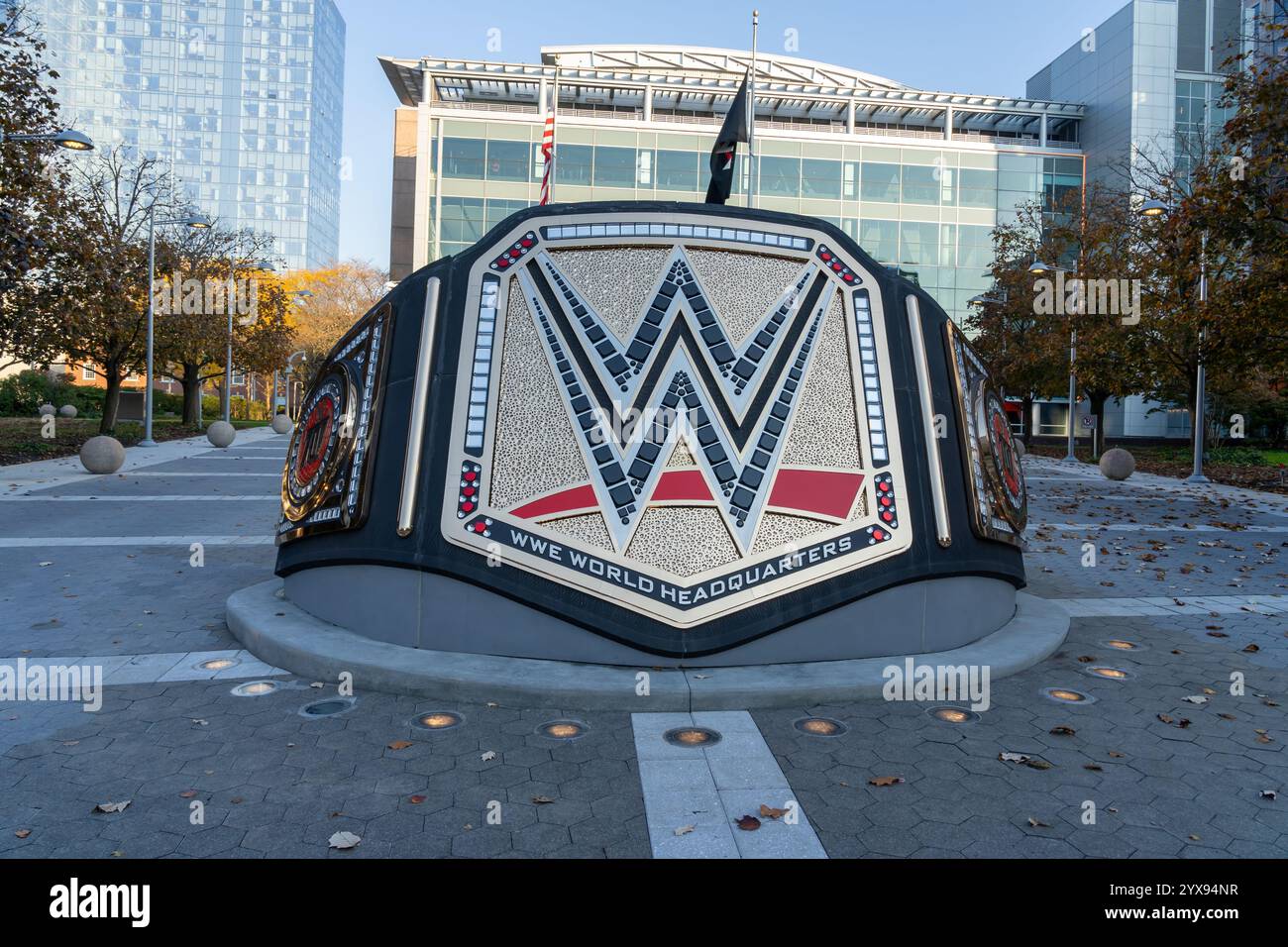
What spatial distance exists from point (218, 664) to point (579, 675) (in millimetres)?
2882

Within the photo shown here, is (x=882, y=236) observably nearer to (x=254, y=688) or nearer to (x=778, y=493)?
(x=778, y=493)

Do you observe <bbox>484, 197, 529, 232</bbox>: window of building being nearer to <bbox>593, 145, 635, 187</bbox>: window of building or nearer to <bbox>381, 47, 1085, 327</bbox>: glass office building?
<bbox>381, 47, 1085, 327</bbox>: glass office building

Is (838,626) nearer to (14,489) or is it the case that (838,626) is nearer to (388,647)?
(388,647)

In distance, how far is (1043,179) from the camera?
54406mm

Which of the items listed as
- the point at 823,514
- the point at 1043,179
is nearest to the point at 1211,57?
the point at 1043,179

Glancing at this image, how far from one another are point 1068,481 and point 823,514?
73.1 ft

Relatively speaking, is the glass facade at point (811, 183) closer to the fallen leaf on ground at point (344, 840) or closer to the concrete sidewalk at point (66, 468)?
the concrete sidewalk at point (66, 468)

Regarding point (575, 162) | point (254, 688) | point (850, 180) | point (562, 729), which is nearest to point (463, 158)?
point (575, 162)

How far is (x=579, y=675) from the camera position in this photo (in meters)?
5.74

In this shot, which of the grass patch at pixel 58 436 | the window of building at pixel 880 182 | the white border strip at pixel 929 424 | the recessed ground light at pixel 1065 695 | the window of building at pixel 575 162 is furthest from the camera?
the window of building at pixel 880 182

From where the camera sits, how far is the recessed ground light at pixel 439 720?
205 inches

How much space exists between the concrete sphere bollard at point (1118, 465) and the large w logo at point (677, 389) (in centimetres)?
2113

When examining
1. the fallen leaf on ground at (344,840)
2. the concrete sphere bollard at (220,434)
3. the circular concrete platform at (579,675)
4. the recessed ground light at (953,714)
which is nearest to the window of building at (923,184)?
the concrete sphere bollard at (220,434)
